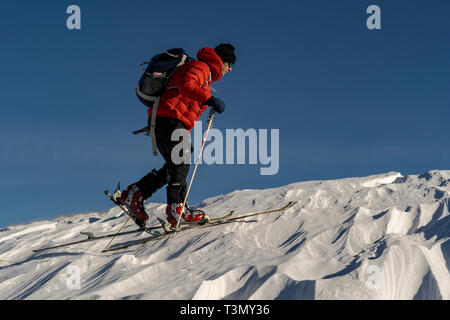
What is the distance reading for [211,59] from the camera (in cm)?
504

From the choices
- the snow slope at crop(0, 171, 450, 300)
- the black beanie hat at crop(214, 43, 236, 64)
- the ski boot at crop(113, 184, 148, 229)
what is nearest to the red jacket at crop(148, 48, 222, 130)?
the black beanie hat at crop(214, 43, 236, 64)

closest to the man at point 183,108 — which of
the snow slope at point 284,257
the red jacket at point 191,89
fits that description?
the red jacket at point 191,89

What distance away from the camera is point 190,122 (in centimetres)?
504

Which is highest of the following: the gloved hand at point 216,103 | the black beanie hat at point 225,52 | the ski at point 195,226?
the black beanie hat at point 225,52

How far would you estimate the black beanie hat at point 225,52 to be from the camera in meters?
5.19

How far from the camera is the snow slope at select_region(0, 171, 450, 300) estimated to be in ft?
10.1

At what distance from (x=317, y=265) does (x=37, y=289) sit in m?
2.51

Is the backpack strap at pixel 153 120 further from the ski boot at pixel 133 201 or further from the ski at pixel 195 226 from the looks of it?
the ski at pixel 195 226

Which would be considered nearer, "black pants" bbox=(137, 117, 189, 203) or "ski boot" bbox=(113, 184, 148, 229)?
"black pants" bbox=(137, 117, 189, 203)

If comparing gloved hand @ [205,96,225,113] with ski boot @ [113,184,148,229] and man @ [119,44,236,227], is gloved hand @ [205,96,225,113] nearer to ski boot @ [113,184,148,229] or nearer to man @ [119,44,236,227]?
man @ [119,44,236,227]

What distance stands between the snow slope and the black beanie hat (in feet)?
6.00

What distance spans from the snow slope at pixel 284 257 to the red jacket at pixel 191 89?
1317 mm
